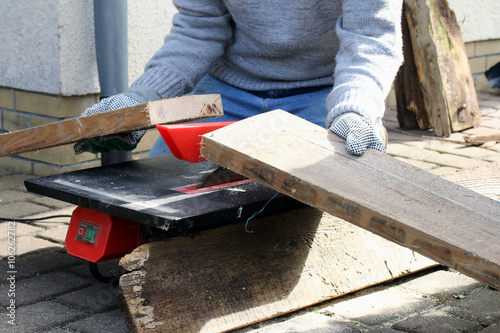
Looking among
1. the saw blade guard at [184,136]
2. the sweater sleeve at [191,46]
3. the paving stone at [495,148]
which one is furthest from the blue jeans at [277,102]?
the paving stone at [495,148]

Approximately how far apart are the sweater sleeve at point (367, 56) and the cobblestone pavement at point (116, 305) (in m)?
0.61

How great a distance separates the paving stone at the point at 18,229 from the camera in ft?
8.76

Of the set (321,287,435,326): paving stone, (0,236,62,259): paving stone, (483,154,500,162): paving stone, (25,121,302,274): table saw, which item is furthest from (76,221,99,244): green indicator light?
(483,154,500,162): paving stone

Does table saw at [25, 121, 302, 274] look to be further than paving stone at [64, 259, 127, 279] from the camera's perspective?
No

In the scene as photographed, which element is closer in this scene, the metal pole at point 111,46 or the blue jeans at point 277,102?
the blue jeans at point 277,102

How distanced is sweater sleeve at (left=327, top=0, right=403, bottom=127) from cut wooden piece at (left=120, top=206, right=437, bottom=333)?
0.45 metres

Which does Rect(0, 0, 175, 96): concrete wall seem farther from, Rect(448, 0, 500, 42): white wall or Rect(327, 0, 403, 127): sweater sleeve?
Rect(448, 0, 500, 42): white wall

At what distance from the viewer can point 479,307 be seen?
204 cm

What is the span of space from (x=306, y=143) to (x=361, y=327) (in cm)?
61

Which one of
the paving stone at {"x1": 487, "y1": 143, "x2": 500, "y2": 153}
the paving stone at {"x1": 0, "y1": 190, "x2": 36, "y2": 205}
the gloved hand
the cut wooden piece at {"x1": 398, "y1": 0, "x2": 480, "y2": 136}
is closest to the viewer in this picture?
the gloved hand

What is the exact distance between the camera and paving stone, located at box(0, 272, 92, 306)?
207 cm

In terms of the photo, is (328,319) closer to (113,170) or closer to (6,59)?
(113,170)

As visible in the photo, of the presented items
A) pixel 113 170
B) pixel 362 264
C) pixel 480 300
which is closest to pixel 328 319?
pixel 362 264

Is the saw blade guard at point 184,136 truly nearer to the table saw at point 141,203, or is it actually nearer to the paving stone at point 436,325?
the table saw at point 141,203
